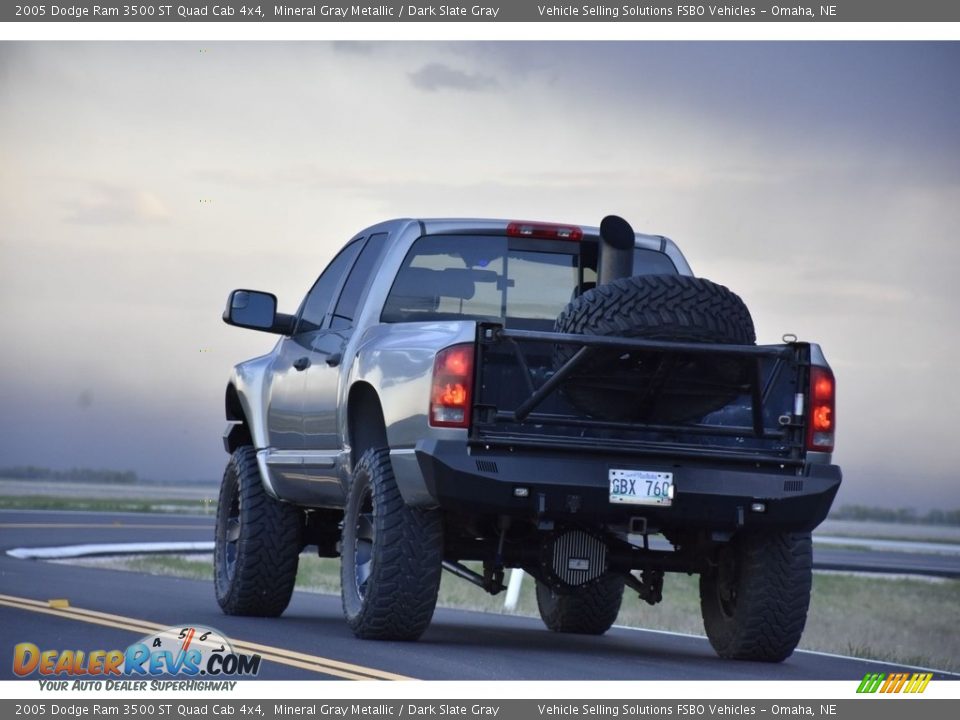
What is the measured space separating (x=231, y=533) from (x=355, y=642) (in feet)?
9.83

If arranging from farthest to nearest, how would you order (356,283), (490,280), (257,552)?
1. (257,552)
2. (356,283)
3. (490,280)

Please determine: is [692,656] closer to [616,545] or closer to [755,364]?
[616,545]

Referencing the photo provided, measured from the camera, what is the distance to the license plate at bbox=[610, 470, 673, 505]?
8.73 meters

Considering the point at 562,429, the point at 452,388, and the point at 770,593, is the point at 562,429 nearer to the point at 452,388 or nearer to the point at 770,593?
the point at 452,388

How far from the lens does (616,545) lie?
379 inches

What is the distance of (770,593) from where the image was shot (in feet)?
31.3

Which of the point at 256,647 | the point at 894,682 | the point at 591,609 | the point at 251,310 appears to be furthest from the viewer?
the point at 591,609

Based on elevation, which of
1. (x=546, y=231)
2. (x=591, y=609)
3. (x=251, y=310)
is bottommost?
(x=591, y=609)

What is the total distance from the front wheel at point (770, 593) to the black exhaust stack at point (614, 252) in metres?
1.62

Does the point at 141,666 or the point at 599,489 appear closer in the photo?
the point at 141,666

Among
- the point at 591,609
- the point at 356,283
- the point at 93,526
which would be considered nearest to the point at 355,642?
the point at 356,283

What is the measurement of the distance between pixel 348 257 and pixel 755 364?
11.8ft

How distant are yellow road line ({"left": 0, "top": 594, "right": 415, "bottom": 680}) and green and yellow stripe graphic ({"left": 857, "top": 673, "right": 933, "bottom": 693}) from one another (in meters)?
2.40

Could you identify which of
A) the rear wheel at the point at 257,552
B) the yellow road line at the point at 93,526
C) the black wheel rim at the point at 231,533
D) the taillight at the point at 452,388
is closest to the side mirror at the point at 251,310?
the rear wheel at the point at 257,552
